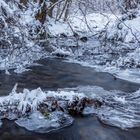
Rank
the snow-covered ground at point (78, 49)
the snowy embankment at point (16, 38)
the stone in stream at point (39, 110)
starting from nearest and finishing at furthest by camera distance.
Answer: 1. the stone in stream at point (39, 110)
2. the snowy embankment at point (16, 38)
3. the snow-covered ground at point (78, 49)

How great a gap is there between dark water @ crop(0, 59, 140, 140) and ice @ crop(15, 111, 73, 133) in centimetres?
13

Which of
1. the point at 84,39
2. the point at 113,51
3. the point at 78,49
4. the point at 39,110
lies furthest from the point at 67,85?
the point at 84,39

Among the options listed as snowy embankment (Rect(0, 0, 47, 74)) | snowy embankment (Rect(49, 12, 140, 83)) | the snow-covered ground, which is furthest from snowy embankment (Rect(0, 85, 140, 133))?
snowy embankment (Rect(49, 12, 140, 83))

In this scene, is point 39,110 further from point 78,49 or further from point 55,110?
point 78,49

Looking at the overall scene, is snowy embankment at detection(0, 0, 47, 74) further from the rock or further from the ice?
the rock

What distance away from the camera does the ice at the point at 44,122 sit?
6.68 m

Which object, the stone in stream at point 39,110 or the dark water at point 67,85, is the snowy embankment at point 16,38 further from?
the stone in stream at point 39,110

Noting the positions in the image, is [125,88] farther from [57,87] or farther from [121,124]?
[121,124]

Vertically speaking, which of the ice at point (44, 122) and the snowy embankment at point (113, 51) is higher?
the snowy embankment at point (113, 51)

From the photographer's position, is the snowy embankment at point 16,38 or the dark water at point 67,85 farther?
the snowy embankment at point 16,38

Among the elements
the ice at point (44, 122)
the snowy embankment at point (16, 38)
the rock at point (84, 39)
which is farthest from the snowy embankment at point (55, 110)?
the rock at point (84, 39)

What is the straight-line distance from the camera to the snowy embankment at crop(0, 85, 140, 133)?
22.5 feet

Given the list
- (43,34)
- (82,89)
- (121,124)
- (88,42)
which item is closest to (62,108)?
(121,124)

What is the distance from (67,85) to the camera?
1008 centimetres
